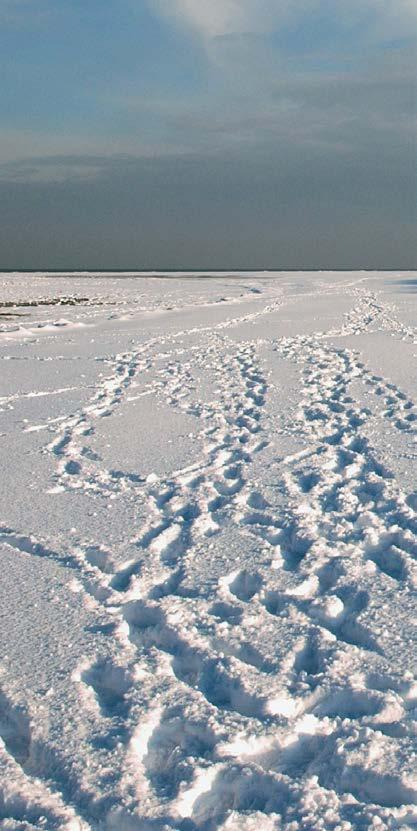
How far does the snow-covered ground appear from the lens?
2.49m

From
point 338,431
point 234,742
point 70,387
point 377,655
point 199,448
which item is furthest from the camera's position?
point 70,387

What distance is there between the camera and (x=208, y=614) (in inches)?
145

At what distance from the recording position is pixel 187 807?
2.41 metres

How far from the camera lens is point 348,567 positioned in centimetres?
418

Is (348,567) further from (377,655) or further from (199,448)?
(199,448)

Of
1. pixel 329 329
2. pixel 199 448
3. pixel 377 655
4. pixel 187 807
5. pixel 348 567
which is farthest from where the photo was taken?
pixel 329 329

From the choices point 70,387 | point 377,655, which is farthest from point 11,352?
point 377,655

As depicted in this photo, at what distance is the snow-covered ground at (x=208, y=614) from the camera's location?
2.49m

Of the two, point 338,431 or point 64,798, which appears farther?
point 338,431

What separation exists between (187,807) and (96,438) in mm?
4962

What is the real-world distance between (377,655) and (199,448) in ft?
12.0

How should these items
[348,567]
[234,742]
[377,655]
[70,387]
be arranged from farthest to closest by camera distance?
[70,387] < [348,567] < [377,655] < [234,742]

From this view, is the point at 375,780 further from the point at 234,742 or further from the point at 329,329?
the point at 329,329

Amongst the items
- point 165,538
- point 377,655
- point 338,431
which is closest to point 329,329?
point 338,431
